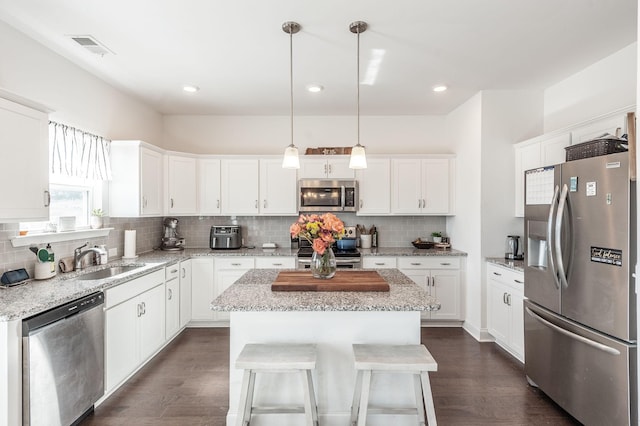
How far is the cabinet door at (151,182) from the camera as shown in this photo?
12.1 feet

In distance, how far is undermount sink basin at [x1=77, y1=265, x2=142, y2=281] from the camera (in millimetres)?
2858

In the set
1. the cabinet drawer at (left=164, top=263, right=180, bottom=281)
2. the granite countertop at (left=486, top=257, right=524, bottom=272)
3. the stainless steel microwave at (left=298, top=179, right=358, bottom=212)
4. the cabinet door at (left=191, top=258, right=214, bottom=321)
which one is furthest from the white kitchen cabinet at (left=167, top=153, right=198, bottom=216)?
the granite countertop at (left=486, top=257, right=524, bottom=272)

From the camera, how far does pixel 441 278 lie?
4129mm

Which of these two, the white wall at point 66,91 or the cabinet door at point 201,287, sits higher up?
the white wall at point 66,91

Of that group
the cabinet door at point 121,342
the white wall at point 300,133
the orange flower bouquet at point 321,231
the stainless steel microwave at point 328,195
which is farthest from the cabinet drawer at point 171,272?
the orange flower bouquet at point 321,231

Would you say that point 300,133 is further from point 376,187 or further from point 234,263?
→ point 234,263

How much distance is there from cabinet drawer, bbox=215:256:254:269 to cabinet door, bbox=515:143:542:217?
3.08 metres

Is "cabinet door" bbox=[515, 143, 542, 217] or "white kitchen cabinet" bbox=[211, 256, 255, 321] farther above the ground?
"cabinet door" bbox=[515, 143, 542, 217]

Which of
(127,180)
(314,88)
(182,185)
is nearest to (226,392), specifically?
(127,180)

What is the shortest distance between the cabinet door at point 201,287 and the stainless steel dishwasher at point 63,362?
168 centimetres

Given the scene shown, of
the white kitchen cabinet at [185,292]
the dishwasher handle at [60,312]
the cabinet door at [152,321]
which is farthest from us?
the white kitchen cabinet at [185,292]

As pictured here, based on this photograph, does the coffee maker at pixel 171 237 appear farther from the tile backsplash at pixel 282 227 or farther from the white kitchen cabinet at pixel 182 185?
the white kitchen cabinet at pixel 182 185

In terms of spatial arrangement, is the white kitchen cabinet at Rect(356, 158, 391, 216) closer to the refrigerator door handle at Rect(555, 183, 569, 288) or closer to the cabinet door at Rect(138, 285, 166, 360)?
the refrigerator door handle at Rect(555, 183, 569, 288)

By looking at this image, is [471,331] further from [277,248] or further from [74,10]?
[74,10]
